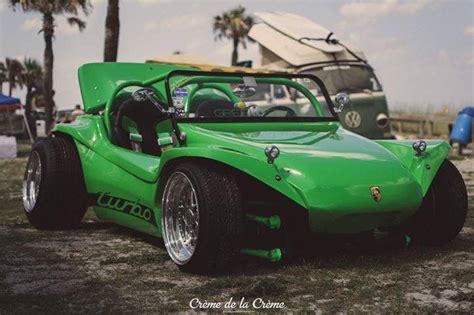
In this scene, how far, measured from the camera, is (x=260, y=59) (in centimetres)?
1805

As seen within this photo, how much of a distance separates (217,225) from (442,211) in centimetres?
183

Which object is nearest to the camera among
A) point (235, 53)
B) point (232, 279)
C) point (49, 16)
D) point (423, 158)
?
point (232, 279)

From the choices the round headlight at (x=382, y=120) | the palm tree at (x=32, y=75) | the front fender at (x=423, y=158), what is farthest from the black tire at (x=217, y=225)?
the palm tree at (x=32, y=75)

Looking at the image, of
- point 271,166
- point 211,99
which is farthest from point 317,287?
point 211,99

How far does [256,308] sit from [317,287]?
0.53m

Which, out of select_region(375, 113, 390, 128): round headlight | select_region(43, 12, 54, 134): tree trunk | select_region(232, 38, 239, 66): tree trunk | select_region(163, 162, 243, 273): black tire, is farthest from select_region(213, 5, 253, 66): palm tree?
select_region(163, 162, 243, 273): black tire

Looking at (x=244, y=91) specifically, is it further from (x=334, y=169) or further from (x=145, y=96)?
(x=334, y=169)

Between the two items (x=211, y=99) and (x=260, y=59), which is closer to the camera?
(x=211, y=99)

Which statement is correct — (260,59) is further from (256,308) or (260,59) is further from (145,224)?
(256,308)

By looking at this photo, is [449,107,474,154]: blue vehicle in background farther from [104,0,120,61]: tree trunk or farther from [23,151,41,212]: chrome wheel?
[23,151,41,212]: chrome wheel

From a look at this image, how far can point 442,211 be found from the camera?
5.38 metres

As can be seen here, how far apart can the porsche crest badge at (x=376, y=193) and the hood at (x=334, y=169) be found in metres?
0.02

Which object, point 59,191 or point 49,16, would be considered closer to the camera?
point 59,191

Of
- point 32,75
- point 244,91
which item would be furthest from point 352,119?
point 32,75
